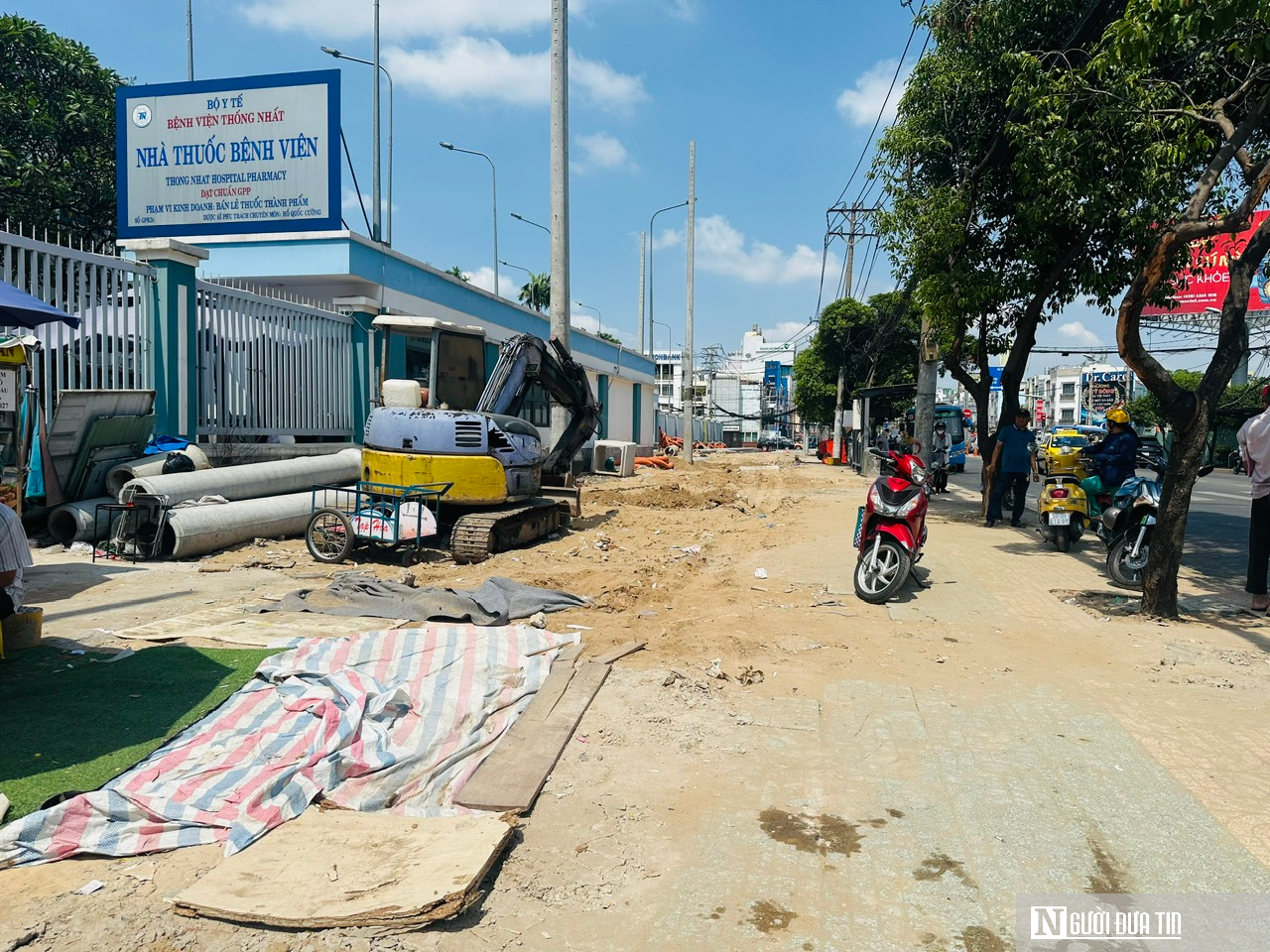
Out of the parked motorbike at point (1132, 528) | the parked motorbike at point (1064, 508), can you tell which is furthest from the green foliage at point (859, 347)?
the parked motorbike at point (1132, 528)

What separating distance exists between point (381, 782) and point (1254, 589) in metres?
7.43

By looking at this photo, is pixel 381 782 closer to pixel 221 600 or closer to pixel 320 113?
pixel 221 600

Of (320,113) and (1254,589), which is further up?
(320,113)

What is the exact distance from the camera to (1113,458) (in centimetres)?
948

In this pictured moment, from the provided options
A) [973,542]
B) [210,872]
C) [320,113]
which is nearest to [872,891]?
[210,872]

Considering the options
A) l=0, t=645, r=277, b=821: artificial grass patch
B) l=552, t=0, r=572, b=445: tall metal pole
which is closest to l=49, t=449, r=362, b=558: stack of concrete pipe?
l=0, t=645, r=277, b=821: artificial grass patch

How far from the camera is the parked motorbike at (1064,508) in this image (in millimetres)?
10320

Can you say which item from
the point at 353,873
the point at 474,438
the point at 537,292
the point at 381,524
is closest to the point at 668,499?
the point at 474,438

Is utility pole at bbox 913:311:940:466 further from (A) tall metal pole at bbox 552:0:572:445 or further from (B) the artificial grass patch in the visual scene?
(B) the artificial grass patch

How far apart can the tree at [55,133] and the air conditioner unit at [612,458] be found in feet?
49.8

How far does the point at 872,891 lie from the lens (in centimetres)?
300

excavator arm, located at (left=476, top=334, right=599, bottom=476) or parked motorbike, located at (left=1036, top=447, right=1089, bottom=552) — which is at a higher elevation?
excavator arm, located at (left=476, top=334, right=599, bottom=476)

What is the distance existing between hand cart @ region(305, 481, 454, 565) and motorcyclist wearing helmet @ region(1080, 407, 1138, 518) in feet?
23.7

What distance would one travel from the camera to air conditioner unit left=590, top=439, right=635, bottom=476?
2491cm
